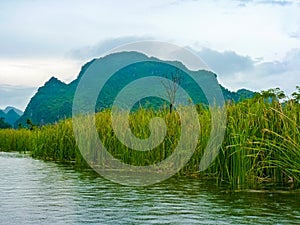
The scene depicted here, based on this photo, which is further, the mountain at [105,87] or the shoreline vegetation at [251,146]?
the mountain at [105,87]

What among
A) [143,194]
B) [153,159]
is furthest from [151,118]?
[143,194]

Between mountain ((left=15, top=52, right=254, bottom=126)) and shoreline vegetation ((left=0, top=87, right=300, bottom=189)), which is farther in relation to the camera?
mountain ((left=15, top=52, right=254, bottom=126))

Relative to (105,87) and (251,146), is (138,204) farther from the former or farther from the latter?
(105,87)

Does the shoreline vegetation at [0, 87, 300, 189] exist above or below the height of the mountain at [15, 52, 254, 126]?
Result: below

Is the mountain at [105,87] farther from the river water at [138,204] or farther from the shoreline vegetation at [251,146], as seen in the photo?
the river water at [138,204]

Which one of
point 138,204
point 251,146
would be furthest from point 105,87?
point 138,204

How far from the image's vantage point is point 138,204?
6.12 meters

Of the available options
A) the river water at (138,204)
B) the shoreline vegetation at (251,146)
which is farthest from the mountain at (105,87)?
the river water at (138,204)

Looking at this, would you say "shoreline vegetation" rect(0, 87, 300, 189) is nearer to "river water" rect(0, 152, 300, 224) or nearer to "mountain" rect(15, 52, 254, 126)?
"river water" rect(0, 152, 300, 224)

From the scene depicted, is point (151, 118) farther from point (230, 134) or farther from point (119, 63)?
point (119, 63)

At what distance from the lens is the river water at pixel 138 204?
5227 millimetres

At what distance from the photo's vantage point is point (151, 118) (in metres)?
10.7

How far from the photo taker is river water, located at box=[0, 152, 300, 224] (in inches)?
206

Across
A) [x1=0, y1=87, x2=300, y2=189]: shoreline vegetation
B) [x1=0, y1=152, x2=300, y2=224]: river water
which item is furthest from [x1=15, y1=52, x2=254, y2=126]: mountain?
[x1=0, y1=152, x2=300, y2=224]: river water
